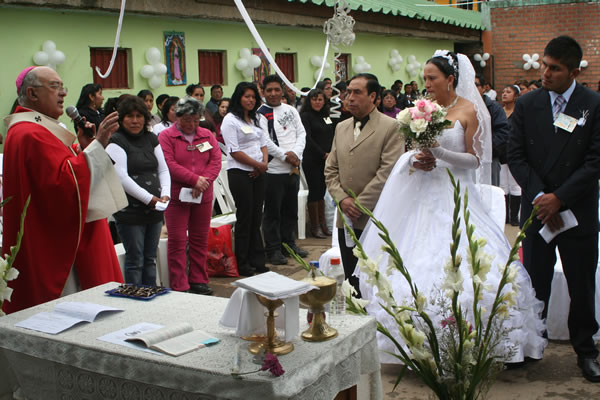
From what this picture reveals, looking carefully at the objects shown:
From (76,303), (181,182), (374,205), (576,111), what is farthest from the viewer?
(181,182)

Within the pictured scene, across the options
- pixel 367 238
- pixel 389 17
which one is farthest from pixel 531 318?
pixel 389 17

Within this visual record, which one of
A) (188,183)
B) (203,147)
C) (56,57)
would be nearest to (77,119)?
(188,183)

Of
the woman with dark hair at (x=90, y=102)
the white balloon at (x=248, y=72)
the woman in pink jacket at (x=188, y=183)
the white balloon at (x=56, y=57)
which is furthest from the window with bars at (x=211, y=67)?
the woman in pink jacket at (x=188, y=183)

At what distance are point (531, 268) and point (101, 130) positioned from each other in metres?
2.67

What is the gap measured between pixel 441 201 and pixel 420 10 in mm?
13301

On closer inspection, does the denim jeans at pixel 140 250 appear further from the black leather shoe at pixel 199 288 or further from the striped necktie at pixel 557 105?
the striped necktie at pixel 557 105

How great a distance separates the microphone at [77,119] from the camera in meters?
3.80

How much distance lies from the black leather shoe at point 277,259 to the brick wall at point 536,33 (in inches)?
548

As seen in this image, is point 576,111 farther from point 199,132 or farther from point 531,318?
point 199,132

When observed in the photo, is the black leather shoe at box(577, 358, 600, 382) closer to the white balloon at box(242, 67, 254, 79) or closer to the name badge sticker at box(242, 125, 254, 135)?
the name badge sticker at box(242, 125, 254, 135)

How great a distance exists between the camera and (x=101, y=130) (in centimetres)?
385

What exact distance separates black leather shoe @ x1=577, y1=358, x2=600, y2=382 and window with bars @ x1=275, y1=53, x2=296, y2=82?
9620 mm

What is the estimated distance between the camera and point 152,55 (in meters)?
10.2

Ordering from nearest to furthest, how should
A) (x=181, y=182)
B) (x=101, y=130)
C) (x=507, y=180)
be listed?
1. (x=101, y=130)
2. (x=181, y=182)
3. (x=507, y=180)
